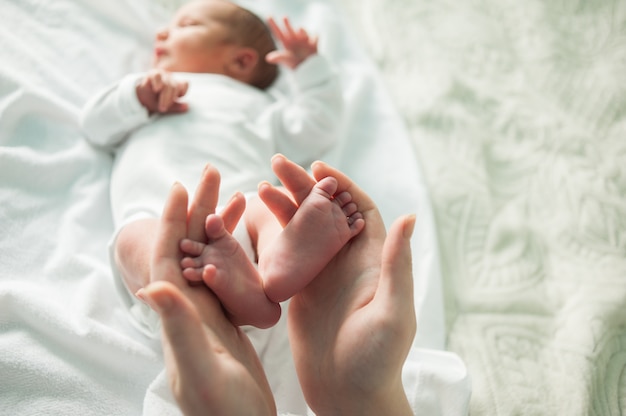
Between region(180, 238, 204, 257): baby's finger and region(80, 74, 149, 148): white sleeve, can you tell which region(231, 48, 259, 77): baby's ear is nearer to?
region(80, 74, 149, 148): white sleeve

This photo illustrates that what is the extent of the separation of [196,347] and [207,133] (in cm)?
61

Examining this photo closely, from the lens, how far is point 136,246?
788mm

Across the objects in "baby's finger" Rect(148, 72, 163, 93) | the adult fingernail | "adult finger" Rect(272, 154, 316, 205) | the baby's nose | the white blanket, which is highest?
the adult fingernail

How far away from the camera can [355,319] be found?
24.4 inches

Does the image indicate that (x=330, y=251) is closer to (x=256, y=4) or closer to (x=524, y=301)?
(x=524, y=301)

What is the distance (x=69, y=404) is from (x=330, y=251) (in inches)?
15.3

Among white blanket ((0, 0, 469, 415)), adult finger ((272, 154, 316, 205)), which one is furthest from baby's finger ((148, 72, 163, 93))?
adult finger ((272, 154, 316, 205))

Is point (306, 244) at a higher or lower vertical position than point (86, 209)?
higher

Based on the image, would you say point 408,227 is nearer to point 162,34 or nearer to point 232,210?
point 232,210

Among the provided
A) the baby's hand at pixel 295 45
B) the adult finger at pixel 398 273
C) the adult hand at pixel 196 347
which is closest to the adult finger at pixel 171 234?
the adult hand at pixel 196 347

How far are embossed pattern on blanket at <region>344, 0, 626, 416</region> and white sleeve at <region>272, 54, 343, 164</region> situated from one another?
0.57ft

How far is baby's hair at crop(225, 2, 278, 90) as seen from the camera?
1.29 m

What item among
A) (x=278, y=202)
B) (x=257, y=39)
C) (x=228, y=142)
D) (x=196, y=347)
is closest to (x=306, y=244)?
(x=278, y=202)

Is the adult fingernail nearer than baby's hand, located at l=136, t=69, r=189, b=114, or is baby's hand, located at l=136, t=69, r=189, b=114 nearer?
the adult fingernail
